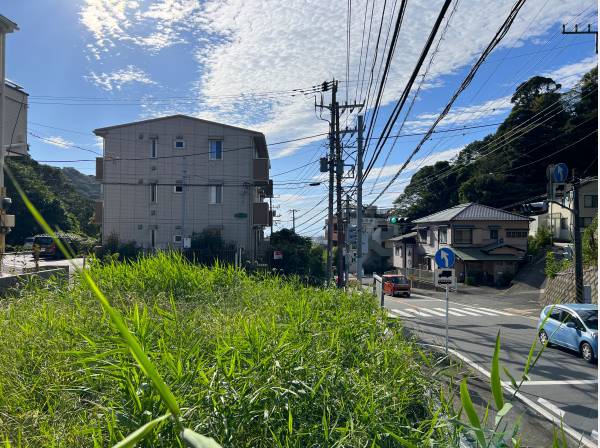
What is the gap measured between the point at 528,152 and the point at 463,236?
9.73 m

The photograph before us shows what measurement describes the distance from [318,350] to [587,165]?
133ft

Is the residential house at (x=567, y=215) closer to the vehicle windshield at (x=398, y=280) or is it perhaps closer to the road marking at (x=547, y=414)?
the vehicle windshield at (x=398, y=280)

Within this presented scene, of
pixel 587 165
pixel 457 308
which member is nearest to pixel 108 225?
pixel 457 308

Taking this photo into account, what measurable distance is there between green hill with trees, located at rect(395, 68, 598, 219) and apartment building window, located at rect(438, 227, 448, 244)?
15.4ft

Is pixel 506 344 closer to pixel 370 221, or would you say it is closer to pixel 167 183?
pixel 167 183

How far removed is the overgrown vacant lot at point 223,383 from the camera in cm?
254

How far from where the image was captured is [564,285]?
22.4 meters

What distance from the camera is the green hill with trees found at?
110ft

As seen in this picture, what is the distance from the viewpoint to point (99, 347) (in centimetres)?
357

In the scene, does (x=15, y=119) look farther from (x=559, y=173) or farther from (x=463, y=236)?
(x=463, y=236)

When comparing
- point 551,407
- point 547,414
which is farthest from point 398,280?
point 547,414

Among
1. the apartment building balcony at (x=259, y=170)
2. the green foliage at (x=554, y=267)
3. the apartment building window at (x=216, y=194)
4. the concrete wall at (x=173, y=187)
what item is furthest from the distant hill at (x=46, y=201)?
the green foliage at (x=554, y=267)

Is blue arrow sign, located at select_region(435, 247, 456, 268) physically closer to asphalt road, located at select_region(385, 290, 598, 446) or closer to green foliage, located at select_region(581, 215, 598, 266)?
asphalt road, located at select_region(385, 290, 598, 446)

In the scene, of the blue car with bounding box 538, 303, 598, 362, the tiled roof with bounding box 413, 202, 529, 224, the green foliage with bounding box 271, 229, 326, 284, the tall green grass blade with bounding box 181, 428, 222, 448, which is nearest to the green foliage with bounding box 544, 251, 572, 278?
the tiled roof with bounding box 413, 202, 529, 224
